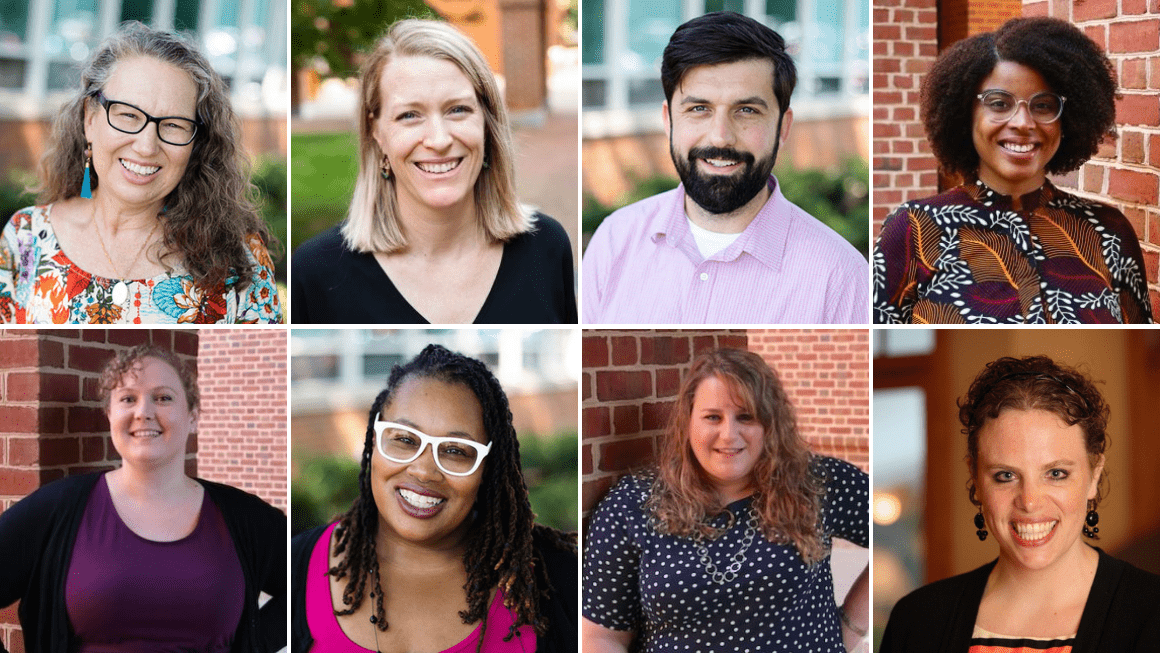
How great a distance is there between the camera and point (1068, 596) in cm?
263

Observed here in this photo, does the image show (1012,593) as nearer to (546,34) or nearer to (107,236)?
(546,34)

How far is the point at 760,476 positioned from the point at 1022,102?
1208mm

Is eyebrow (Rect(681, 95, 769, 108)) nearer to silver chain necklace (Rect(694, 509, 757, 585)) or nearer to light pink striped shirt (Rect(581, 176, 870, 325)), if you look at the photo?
light pink striped shirt (Rect(581, 176, 870, 325))

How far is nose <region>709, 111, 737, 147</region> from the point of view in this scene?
255 centimetres

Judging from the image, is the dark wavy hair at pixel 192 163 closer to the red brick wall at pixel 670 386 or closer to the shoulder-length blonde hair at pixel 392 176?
the shoulder-length blonde hair at pixel 392 176

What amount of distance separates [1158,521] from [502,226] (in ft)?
6.51

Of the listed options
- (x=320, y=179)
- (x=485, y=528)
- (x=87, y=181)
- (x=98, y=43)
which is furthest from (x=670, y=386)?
(x=98, y=43)

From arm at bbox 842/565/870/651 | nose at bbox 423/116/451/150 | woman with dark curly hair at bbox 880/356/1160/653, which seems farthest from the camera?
arm at bbox 842/565/870/651

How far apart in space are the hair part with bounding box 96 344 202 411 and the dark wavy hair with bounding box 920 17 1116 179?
217 centimetres

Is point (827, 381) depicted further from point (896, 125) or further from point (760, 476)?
point (896, 125)

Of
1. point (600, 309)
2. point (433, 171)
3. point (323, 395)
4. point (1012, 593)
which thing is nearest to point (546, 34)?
point (433, 171)

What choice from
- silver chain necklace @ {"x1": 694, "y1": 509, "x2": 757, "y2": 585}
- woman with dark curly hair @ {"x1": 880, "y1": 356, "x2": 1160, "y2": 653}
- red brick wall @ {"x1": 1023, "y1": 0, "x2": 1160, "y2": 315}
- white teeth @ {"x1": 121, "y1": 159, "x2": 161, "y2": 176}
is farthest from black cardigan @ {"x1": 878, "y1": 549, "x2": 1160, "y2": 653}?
white teeth @ {"x1": 121, "y1": 159, "x2": 161, "y2": 176}

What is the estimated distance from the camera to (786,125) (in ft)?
8.44

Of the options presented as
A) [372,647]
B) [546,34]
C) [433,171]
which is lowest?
[372,647]
